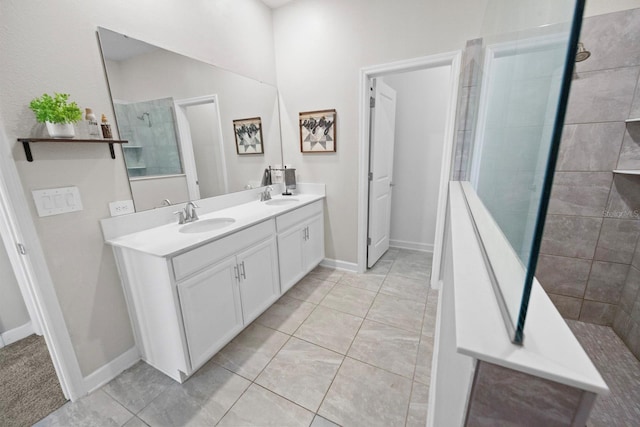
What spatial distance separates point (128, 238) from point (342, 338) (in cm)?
158

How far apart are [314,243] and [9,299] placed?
239 cm

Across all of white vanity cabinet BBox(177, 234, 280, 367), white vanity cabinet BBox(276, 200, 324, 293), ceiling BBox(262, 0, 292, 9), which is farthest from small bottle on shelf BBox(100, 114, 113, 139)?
ceiling BBox(262, 0, 292, 9)

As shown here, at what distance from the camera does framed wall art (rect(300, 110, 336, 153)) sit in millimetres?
2604

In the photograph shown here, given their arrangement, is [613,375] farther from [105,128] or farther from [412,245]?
[105,128]

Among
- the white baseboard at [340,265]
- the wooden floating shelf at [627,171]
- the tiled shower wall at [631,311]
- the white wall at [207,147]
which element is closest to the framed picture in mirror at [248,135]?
the white wall at [207,147]

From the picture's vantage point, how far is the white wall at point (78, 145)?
118cm

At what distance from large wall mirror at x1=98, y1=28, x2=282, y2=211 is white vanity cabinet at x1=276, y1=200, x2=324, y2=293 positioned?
0.63m

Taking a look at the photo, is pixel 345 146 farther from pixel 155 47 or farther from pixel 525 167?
pixel 525 167

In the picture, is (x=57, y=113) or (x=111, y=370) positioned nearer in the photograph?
(x=57, y=113)

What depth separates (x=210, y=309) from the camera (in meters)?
1.58

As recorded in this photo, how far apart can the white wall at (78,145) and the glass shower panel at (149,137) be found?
0.09 meters

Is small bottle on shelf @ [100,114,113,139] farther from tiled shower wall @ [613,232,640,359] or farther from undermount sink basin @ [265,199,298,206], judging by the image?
tiled shower wall @ [613,232,640,359]

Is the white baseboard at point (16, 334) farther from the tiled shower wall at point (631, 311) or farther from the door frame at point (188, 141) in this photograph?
the tiled shower wall at point (631, 311)

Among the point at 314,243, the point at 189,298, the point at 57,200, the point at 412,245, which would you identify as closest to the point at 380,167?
the point at 314,243
